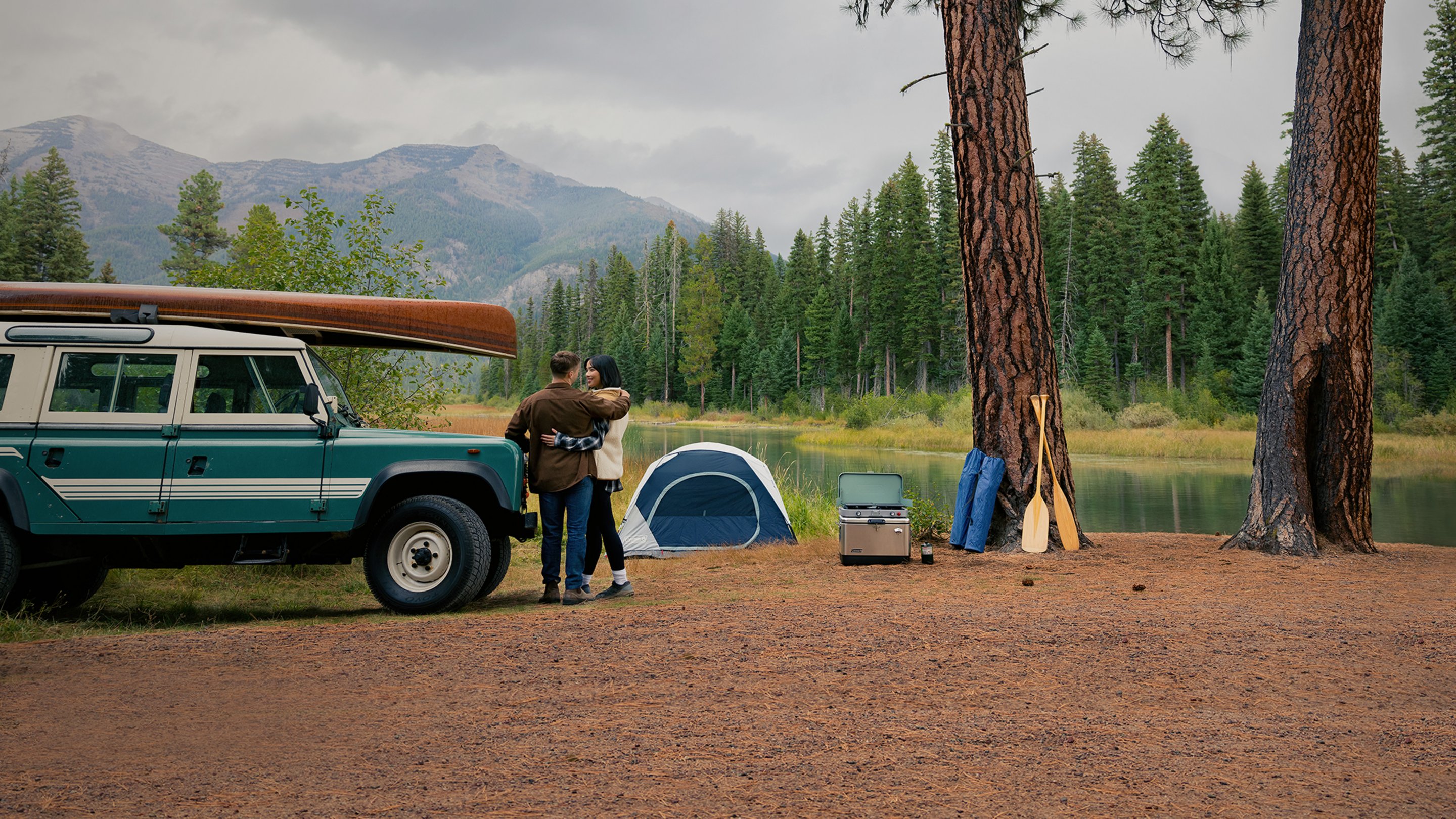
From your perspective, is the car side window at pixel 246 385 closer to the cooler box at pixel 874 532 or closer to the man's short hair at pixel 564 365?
the man's short hair at pixel 564 365

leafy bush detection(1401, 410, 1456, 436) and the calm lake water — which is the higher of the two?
leafy bush detection(1401, 410, 1456, 436)

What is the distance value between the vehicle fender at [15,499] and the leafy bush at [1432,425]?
4045 cm

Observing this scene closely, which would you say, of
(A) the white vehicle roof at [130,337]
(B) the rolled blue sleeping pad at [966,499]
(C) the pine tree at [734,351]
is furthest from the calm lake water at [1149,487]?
(C) the pine tree at [734,351]

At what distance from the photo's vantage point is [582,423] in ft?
22.4

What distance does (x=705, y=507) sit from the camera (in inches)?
438

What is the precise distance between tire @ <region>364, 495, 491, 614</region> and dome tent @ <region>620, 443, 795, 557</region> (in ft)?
A: 14.9

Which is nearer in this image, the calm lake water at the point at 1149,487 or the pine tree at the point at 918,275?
the calm lake water at the point at 1149,487

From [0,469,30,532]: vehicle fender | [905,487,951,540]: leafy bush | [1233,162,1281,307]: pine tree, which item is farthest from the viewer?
[1233,162,1281,307]: pine tree

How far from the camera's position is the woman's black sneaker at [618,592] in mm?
7156

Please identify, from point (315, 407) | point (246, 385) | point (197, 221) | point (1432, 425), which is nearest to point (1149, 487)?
point (1432, 425)

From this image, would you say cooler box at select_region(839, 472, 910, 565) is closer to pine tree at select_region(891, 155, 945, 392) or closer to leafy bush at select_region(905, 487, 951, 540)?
leafy bush at select_region(905, 487, 951, 540)

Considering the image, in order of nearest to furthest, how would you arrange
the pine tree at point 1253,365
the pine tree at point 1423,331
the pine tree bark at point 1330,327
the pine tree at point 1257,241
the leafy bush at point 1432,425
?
the pine tree bark at point 1330,327 < the leafy bush at point 1432,425 < the pine tree at point 1423,331 < the pine tree at point 1253,365 < the pine tree at point 1257,241

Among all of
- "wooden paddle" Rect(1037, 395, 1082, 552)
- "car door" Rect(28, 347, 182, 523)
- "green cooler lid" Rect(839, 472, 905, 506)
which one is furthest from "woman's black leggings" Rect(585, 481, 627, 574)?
"wooden paddle" Rect(1037, 395, 1082, 552)

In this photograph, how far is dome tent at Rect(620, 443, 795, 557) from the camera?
36.1 feet
